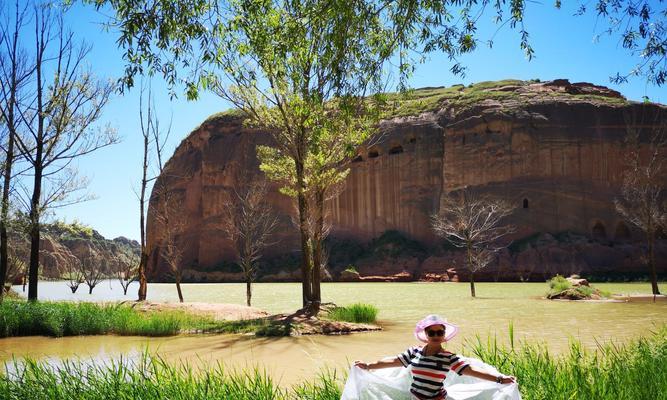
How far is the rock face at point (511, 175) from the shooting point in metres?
54.7

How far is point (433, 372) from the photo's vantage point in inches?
170

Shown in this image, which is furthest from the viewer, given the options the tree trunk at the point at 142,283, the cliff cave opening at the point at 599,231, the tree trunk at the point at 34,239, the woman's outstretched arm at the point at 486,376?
the cliff cave opening at the point at 599,231

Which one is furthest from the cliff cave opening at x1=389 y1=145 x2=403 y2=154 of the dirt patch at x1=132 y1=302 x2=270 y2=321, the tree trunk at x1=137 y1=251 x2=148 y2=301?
the dirt patch at x1=132 y1=302 x2=270 y2=321

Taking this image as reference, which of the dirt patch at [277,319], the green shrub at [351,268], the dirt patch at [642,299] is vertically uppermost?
the green shrub at [351,268]

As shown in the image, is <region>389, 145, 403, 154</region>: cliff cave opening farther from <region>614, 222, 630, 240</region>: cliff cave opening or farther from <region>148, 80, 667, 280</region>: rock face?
<region>614, 222, 630, 240</region>: cliff cave opening

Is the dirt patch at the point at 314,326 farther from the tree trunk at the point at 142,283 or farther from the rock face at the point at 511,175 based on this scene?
the rock face at the point at 511,175

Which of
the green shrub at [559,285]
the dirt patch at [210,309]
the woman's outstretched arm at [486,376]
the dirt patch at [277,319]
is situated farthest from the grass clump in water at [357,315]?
the green shrub at [559,285]

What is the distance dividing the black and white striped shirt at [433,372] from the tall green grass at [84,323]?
1264 cm

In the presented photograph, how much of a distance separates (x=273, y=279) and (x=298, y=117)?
47684 mm

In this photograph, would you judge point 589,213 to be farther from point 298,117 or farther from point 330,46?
point 330,46

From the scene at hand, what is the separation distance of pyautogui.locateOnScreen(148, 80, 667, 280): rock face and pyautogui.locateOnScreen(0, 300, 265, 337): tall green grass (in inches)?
1311

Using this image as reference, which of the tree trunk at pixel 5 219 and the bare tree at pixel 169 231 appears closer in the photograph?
the tree trunk at pixel 5 219

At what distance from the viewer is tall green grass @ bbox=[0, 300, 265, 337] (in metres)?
15.8

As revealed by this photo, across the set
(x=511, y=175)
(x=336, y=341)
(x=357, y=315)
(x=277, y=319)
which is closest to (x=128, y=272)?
(x=511, y=175)
